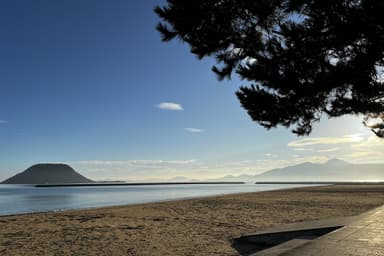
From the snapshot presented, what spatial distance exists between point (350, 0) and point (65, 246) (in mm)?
9256

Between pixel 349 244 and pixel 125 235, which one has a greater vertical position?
pixel 349 244

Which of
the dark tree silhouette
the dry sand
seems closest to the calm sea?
the dry sand

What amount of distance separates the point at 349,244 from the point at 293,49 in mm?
3468

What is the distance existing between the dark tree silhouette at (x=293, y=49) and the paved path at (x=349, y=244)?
220cm

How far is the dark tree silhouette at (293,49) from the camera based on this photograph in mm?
5125

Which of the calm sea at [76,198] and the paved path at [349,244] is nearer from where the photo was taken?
the paved path at [349,244]

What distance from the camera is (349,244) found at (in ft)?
19.6

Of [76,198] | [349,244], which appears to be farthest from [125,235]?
[76,198]

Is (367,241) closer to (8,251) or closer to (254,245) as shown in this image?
(254,245)

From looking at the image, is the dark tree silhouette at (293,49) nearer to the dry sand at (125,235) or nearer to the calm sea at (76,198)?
the dry sand at (125,235)

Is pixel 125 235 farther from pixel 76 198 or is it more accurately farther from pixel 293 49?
pixel 76 198

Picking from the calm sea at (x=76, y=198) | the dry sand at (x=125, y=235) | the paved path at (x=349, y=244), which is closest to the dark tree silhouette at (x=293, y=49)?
the paved path at (x=349, y=244)

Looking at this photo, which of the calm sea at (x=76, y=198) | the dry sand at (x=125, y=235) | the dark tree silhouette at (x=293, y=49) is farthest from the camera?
the calm sea at (x=76, y=198)

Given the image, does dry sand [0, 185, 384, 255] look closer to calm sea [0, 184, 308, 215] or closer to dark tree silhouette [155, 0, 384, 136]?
dark tree silhouette [155, 0, 384, 136]
